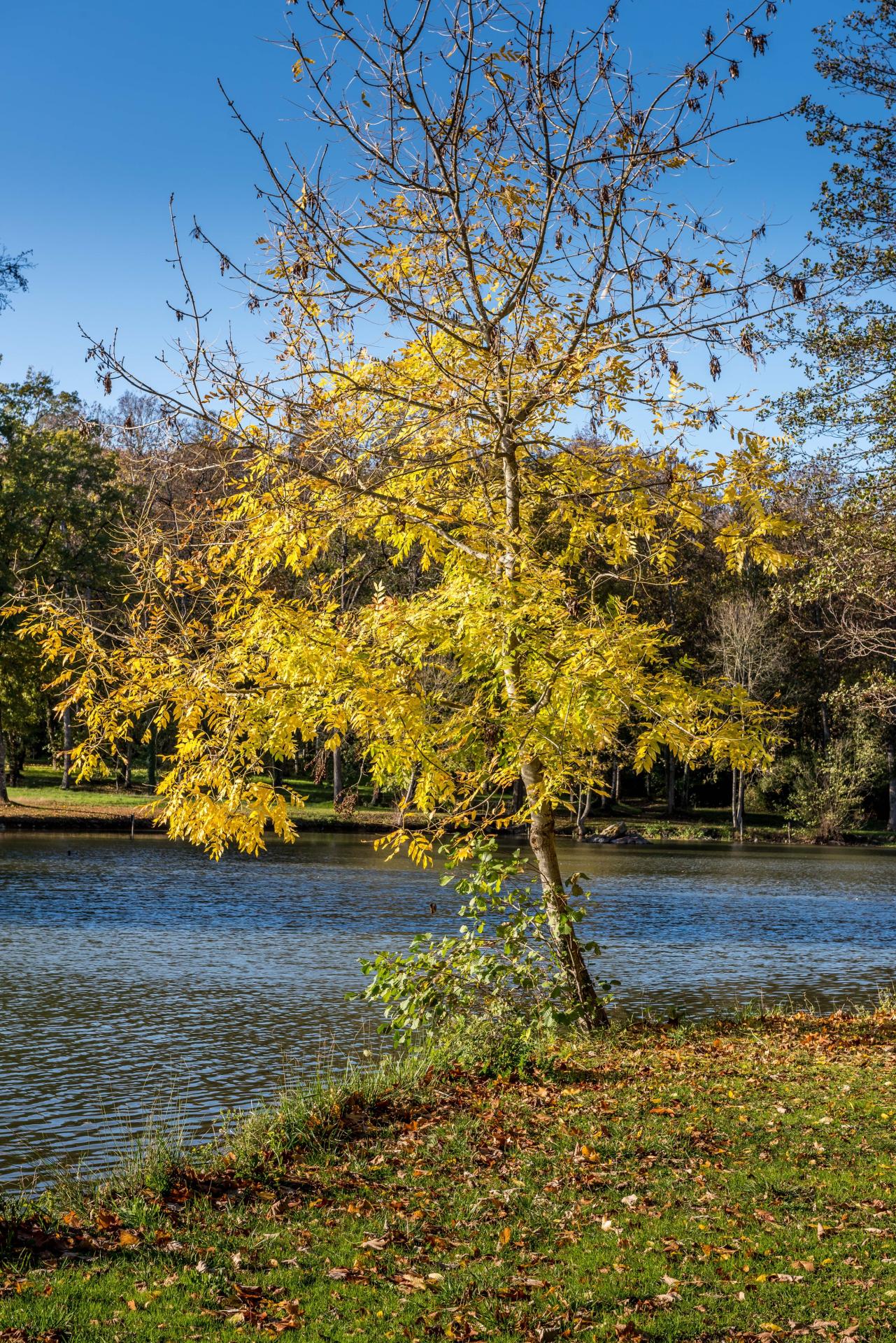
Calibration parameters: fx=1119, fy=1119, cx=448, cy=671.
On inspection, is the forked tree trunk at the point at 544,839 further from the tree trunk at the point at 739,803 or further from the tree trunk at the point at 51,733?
the tree trunk at the point at 739,803

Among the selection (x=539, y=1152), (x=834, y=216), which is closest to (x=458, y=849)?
(x=539, y=1152)

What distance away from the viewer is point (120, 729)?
8.57 metres

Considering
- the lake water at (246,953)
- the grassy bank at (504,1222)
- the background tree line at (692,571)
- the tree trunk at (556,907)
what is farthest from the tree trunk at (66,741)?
the grassy bank at (504,1222)

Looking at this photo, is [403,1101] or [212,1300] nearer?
[212,1300]

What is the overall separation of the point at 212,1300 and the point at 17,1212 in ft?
7.00

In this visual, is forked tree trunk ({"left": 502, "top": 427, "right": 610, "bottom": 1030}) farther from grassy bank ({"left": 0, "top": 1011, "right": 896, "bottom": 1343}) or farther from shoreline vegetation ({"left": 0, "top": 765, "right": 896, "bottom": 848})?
shoreline vegetation ({"left": 0, "top": 765, "right": 896, "bottom": 848})

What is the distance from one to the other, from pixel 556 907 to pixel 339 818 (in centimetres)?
3659


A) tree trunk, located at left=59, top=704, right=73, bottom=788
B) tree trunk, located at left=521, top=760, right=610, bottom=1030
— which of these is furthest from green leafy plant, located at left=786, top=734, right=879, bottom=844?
tree trunk, located at left=521, top=760, right=610, bottom=1030

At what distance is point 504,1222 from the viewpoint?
6.14 m

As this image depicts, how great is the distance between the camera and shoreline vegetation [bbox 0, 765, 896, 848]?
40.6 m

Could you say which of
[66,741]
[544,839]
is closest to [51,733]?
[66,741]

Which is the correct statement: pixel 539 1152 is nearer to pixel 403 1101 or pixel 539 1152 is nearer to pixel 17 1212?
pixel 403 1101

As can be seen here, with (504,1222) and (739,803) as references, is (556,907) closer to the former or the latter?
(504,1222)

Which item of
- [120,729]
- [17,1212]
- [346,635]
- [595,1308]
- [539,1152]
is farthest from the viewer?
[346,635]
